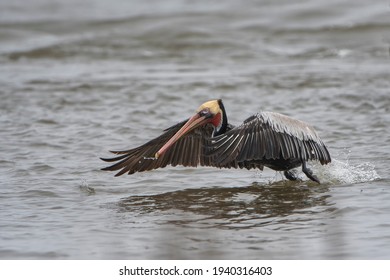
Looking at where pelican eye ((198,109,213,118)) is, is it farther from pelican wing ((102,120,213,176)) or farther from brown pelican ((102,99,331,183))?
pelican wing ((102,120,213,176))

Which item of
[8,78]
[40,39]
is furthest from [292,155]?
[40,39]

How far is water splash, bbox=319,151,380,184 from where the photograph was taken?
26.5 ft

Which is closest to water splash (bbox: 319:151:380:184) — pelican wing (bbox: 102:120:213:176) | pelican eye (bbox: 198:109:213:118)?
pelican wing (bbox: 102:120:213:176)

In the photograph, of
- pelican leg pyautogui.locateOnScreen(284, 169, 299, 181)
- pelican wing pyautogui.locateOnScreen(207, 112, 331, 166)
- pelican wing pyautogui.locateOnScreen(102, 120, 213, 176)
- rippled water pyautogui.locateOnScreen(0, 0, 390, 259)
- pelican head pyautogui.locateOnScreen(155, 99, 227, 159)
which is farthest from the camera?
pelican leg pyautogui.locateOnScreen(284, 169, 299, 181)

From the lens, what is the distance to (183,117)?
11.5 m

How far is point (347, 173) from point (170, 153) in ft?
5.68

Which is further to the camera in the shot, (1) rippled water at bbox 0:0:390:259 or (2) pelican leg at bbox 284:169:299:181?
(2) pelican leg at bbox 284:169:299:181

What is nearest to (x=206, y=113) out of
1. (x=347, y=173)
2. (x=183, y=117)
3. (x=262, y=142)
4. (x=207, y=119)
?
(x=207, y=119)

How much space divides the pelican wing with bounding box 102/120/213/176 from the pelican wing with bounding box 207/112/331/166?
49 cm

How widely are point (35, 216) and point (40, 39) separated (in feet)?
35.8

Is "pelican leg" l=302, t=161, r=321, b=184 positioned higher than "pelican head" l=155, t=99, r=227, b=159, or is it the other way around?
"pelican head" l=155, t=99, r=227, b=159

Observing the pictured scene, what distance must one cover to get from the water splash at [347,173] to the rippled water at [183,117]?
2 cm

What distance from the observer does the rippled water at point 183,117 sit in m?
6.50

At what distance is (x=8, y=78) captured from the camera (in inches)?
557
